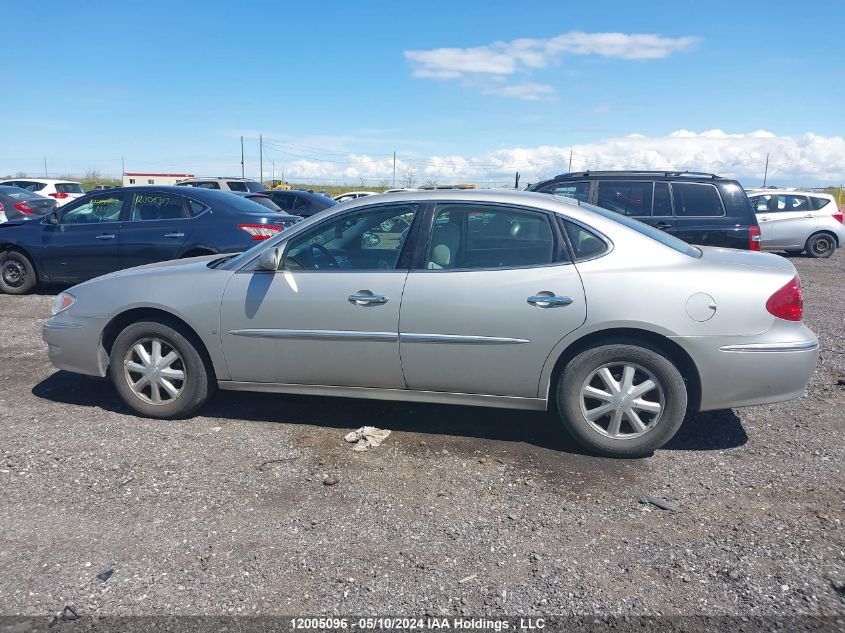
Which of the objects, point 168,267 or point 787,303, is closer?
point 787,303

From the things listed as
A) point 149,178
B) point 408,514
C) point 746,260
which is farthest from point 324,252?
point 149,178

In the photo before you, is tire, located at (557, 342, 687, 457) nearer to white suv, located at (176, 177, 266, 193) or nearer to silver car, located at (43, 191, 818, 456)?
silver car, located at (43, 191, 818, 456)

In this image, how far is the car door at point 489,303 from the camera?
407cm

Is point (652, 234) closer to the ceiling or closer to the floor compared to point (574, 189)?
closer to the floor

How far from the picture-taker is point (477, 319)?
4.12 metres

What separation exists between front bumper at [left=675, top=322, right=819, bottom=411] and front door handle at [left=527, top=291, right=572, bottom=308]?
0.70m

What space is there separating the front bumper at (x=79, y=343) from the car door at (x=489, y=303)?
225 cm

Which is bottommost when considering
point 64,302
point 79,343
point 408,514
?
point 408,514

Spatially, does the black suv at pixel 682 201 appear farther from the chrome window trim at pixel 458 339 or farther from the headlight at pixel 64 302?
the headlight at pixel 64 302

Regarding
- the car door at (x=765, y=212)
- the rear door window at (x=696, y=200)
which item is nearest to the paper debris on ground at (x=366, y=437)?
the rear door window at (x=696, y=200)

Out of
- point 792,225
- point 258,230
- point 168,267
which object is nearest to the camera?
point 168,267

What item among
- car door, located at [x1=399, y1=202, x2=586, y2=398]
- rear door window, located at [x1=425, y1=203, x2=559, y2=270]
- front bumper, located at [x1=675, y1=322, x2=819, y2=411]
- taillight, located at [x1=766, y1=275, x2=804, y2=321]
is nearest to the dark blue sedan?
rear door window, located at [x1=425, y1=203, x2=559, y2=270]

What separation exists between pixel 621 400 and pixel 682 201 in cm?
572

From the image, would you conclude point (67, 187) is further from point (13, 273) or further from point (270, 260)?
point (270, 260)
